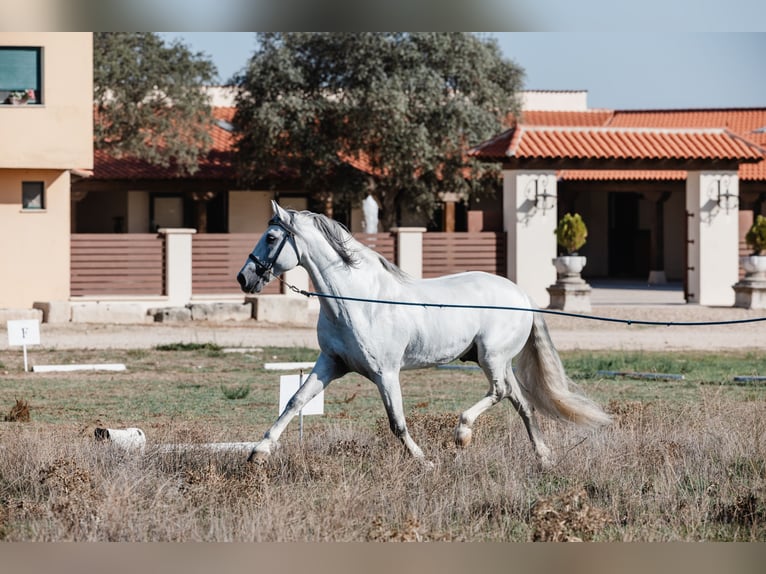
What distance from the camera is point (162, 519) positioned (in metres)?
7.91

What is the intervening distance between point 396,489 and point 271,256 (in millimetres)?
1872

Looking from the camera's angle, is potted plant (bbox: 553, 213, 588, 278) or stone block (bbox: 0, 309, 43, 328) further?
potted plant (bbox: 553, 213, 588, 278)

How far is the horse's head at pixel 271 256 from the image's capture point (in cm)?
906

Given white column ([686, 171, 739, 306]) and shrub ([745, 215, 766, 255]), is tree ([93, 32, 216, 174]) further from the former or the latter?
shrub ([745, 215, 766, 255])

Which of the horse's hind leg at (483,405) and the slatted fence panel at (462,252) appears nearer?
the horse's hind leg at (483,405)

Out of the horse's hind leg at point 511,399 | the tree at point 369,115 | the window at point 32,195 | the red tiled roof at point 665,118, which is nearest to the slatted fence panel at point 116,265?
the window at point 32,195

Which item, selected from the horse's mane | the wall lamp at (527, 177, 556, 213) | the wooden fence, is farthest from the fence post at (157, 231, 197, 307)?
the horse's mane

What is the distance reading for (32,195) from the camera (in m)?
28.6

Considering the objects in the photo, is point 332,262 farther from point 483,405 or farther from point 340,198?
point 340,198

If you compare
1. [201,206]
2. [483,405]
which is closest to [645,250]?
[201,206]

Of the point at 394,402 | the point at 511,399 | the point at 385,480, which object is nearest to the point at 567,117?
the point at 511,399

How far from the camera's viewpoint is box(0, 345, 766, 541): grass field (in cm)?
783

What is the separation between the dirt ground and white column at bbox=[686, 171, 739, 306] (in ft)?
10.1

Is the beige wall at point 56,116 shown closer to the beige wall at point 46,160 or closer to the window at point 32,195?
the beige wall at point 46,160
